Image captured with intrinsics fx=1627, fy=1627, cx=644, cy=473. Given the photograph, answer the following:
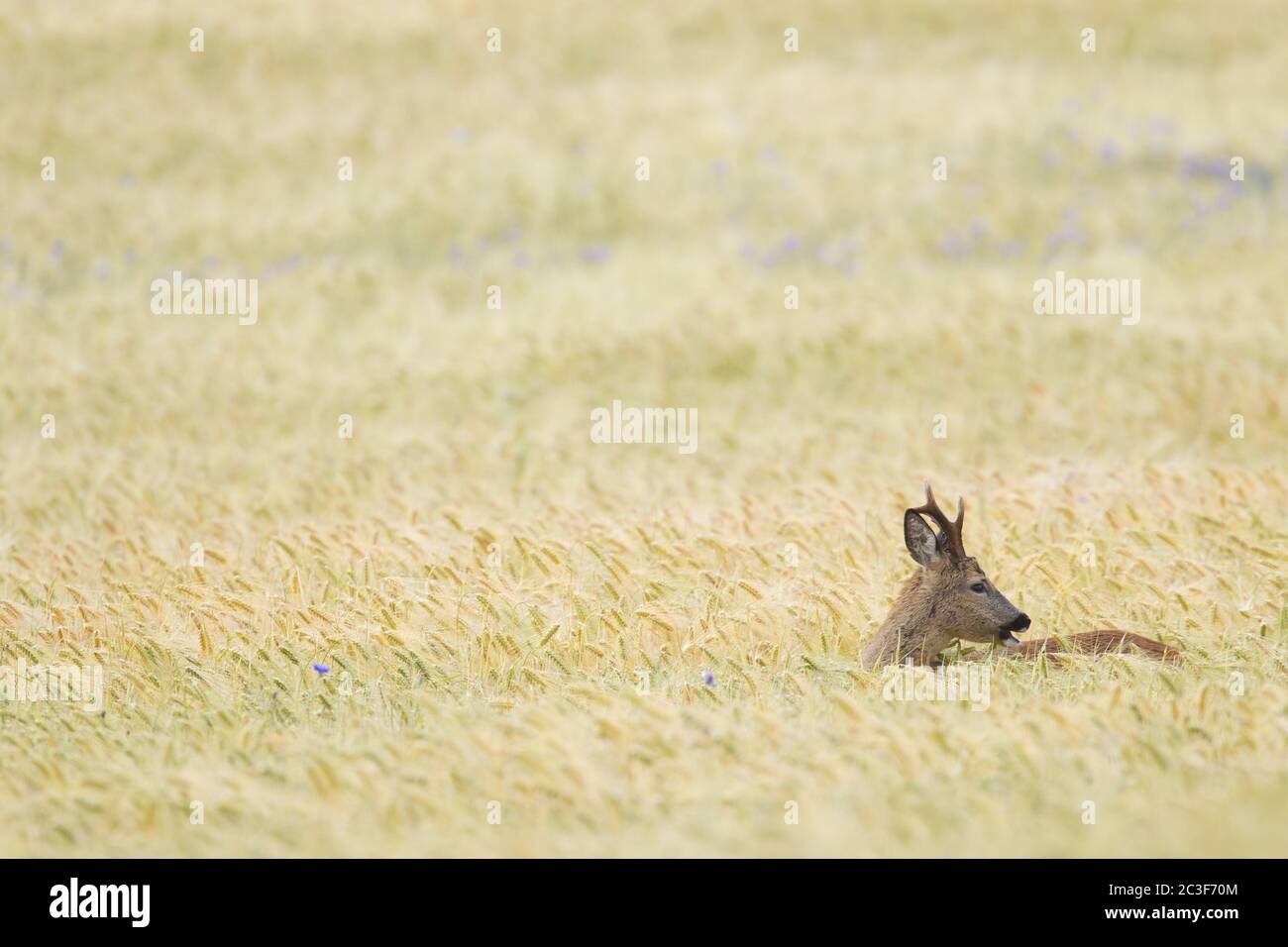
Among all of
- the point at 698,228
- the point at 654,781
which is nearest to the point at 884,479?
the point at 654,781

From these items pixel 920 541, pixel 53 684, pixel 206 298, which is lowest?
pixel 53 684

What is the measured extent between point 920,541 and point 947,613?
0.29 m

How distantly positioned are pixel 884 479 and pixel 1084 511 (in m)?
2.05

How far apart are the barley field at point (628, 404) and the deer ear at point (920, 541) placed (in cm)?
56

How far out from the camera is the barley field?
475 centimetres

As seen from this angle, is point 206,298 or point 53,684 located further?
point 206,298

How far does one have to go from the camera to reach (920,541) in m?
6.29

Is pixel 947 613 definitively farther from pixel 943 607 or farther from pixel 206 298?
pixel 206 298

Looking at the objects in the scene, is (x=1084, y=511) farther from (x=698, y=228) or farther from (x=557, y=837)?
(x=698, y=228)

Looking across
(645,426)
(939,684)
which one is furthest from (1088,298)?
(939,684)

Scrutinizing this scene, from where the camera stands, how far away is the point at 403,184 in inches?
896
